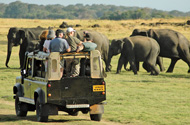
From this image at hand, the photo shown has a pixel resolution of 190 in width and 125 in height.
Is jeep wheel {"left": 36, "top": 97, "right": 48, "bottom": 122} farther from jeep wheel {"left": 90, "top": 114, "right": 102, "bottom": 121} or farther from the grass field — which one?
jeep wheel {"left": 90, "top": 114, "right": 102, "bottom": 121}

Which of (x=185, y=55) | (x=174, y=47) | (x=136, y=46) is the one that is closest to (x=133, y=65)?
(x=136, y=46)

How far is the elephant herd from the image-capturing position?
28891 mm

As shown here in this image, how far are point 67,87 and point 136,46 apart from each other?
16.6 m

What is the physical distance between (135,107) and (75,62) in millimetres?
3700

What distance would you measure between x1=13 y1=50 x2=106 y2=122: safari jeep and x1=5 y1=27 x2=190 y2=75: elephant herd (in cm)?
1498

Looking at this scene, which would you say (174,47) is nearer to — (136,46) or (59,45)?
(136,46)

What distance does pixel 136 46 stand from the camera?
29.0 meters

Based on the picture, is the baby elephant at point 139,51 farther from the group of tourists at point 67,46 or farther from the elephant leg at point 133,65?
the group of tourists at point 67,46

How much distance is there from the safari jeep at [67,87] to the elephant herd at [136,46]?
49.1 feet

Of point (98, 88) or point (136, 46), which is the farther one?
point (136, 46)

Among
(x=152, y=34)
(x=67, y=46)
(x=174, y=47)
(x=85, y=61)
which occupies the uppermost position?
(x=67, y=46)

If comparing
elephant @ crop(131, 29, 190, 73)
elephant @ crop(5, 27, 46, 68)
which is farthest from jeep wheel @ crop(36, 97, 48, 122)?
elephant @ crop(131, 29, 190, 73)

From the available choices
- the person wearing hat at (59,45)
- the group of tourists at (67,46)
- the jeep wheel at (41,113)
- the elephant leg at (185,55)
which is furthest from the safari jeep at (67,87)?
the elephant leg at (185,55)

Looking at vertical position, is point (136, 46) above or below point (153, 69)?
above
